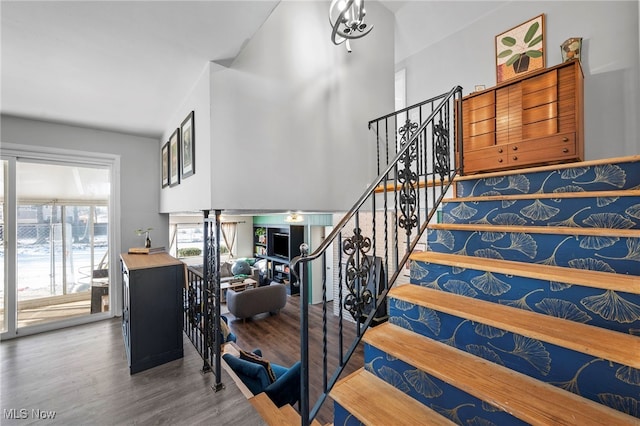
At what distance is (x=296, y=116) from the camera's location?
2.40 metres

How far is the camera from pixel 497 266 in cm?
140

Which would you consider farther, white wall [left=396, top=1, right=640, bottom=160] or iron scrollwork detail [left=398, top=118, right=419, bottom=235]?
white wall [left=396, top=1, right=640, bottom=160]

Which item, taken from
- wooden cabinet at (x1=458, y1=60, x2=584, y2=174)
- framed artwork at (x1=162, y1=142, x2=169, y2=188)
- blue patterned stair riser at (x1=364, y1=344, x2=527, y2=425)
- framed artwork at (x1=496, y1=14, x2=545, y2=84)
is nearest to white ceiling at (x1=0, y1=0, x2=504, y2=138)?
framed artwork at (x1=162, y1=142, x2=169, y2=188)

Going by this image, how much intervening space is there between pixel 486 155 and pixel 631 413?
2.74 meters

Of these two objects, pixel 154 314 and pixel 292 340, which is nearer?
pixel 154 314

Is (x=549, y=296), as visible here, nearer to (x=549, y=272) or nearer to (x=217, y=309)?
(x=549, y=272)

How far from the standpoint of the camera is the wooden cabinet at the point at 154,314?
230 cm

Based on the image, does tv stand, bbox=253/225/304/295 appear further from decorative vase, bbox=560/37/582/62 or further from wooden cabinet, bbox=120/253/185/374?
decorative vase, bbox=560/37/582/62

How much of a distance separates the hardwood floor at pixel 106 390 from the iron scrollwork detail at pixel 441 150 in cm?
238

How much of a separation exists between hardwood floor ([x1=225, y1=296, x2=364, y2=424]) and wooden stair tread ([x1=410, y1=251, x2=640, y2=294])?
297 centimetres

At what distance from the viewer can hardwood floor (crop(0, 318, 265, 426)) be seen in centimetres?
177

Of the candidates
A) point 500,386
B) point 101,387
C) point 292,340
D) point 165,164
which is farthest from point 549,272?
point 292,340

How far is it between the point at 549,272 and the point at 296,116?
6.97ft

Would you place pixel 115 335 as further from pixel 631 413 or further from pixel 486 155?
pixel 486 155
